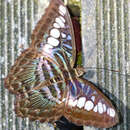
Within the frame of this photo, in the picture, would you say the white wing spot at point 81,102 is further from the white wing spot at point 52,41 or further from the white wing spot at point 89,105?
the white wing spot at point 52,41

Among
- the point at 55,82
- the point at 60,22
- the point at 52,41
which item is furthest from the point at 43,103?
the point at 60,22

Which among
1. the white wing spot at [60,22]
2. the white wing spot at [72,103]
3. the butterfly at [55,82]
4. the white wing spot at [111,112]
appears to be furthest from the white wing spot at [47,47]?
the white wing spot at [111,112]

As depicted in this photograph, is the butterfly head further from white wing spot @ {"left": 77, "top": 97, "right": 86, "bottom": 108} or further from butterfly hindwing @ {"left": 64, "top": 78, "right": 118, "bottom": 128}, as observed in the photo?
white wing spot @ {"left": 77, "top": 97, "right": 86, "bottom": 108}

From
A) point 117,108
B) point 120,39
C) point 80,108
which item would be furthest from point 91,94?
point 120,39

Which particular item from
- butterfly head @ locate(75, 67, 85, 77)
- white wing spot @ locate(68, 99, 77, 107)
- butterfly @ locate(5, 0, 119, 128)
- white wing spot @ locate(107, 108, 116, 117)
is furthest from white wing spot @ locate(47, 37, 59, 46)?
white wing spot @ locate(107, 108, 116, 117)

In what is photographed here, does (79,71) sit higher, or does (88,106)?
(79,71)

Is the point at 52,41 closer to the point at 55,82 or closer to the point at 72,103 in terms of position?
the point at 55,82

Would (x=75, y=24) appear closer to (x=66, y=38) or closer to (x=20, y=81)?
(x=66, y=38)
